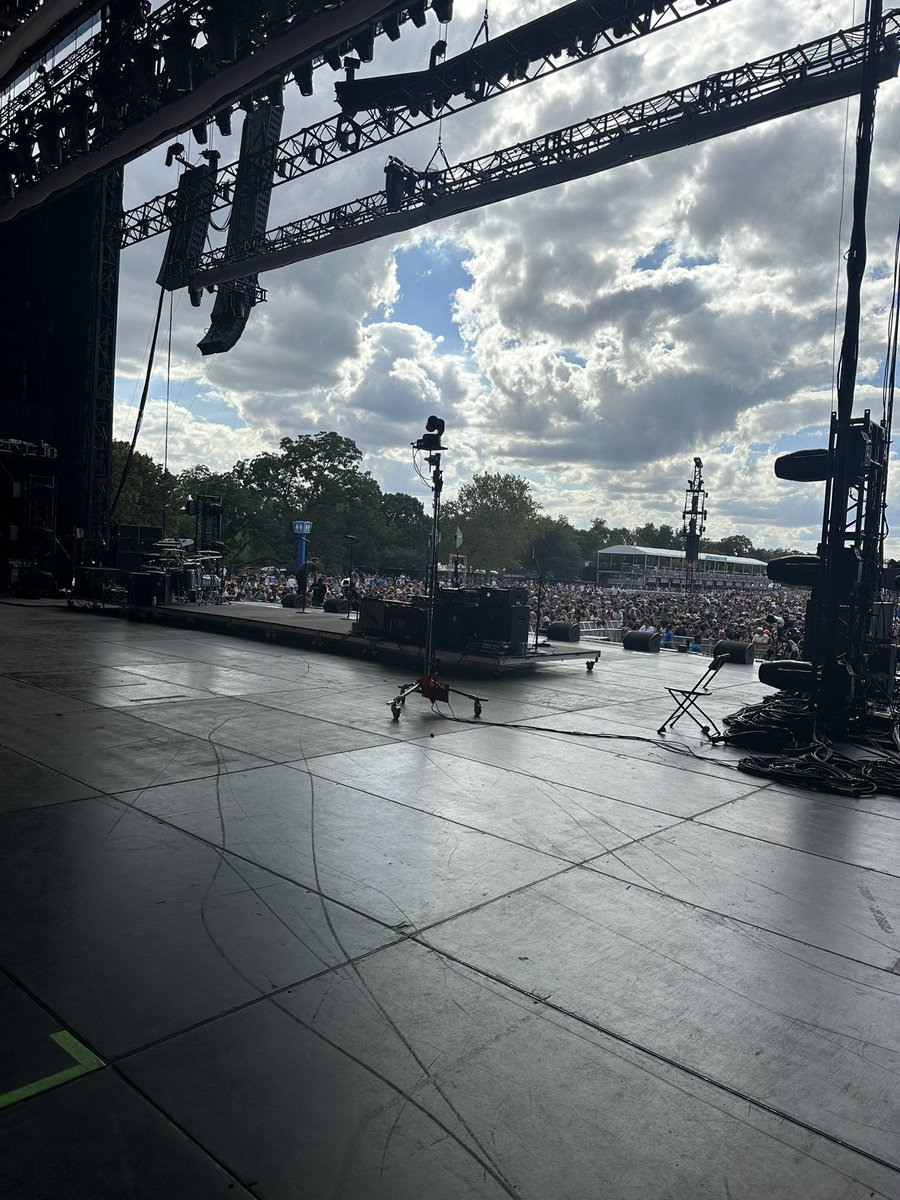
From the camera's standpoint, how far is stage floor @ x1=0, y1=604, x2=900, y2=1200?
91.9 inches

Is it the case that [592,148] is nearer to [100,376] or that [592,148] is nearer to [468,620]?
[468,620]

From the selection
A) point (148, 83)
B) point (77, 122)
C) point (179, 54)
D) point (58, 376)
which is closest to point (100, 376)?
point (58, 376)

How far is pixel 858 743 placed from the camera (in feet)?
29.5

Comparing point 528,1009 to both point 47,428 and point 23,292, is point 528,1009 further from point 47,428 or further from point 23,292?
point 23,292

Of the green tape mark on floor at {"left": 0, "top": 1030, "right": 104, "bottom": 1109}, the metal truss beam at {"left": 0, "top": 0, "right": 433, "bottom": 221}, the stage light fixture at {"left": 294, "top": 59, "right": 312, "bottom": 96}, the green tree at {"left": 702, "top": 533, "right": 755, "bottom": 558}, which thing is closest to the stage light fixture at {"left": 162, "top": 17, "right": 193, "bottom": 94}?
the metal truss beam at {"left": 0, "top": 0, "right": 433, "bottom": 221}

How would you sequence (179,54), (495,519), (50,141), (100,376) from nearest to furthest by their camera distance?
1. (179,54)
2. (50,141)
3. (100,376)
4. (495,519)

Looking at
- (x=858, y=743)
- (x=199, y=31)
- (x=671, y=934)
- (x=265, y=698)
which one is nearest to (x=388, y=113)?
(x=199, y=31)

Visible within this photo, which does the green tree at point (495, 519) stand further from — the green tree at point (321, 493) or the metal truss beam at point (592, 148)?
the metal truss beam at point (592, 148)

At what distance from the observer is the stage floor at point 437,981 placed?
2334 millimetres

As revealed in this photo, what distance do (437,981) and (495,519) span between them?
7590 cm

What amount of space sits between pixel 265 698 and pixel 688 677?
8181 mm

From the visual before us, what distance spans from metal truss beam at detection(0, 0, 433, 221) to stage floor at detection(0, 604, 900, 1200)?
10841 millimetres

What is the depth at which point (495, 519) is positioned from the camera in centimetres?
7838

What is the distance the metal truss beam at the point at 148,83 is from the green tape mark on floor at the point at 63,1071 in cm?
1221
